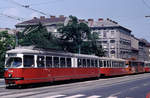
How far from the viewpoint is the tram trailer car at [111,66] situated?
39.6 metres

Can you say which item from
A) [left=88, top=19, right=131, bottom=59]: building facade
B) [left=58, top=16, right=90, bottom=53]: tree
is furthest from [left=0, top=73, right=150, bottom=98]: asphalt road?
[left=88, top=19, right=131, bottom=59]: building facade

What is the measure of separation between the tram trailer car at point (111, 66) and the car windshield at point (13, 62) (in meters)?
19.2

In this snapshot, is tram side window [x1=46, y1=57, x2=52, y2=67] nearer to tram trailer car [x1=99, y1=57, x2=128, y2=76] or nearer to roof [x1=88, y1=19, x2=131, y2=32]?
tram trailer car [x1=99, y1=57, x2=128, y2=76]

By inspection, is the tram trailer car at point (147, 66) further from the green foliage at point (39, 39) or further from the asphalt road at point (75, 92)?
the asphalt road at point (75, 92)

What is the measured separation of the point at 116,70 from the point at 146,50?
93.2 meters

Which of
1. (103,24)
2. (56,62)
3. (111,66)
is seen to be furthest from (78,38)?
(56,62)

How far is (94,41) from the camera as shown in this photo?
232 feet

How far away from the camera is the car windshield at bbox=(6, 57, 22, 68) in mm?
20325

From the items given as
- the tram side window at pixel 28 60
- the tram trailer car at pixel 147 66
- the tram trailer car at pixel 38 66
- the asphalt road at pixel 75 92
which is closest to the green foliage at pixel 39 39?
the tram trailer car at pixel 147 66

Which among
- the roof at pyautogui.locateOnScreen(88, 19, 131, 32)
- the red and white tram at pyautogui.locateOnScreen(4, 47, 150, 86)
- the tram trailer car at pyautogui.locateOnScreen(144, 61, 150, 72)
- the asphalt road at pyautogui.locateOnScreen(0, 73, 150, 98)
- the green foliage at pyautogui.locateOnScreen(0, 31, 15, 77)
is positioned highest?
the roof at pyautogui.locateOnScreen(88, 19, 131, 32)

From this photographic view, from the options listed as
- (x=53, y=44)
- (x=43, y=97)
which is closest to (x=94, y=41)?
(x=53, y=44)

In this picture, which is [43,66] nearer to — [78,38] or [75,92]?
[75,92]

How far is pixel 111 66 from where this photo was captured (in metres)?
42.6

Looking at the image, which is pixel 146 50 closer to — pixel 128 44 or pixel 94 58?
pixel 128 44
